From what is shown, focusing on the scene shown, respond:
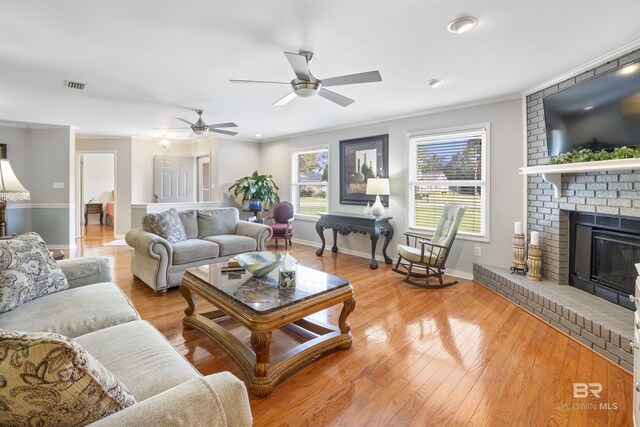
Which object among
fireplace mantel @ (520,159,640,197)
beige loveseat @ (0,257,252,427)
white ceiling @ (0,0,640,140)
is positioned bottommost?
beige loveseat @ (0,257,252,427)

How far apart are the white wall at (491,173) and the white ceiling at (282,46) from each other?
0.26m

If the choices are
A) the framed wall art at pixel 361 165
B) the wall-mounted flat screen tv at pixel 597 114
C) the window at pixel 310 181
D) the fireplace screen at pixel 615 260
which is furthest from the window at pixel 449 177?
the window at pixel 310 181

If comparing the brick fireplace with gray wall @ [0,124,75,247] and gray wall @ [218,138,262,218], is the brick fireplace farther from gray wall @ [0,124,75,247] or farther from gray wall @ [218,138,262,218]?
gray wall @ [0,124,75,247]

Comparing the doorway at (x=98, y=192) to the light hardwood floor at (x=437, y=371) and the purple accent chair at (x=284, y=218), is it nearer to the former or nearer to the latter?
the purple accent chair at (x=284, y=218)

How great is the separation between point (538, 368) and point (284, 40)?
292 cm

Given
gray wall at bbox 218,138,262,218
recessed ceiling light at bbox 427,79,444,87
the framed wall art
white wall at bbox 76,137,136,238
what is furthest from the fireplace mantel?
white wall at bbox 76,137,136,238

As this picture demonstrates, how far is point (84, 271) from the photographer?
222 centimetres

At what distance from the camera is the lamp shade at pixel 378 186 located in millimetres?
4586

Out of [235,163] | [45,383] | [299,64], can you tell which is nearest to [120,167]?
[235,163]

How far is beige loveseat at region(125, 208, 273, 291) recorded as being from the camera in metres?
3.33

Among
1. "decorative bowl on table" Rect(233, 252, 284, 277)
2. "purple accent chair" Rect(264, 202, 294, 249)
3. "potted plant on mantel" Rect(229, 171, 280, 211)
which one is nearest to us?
"decorative bowl on table" Rect(233, 252, 284, 277)

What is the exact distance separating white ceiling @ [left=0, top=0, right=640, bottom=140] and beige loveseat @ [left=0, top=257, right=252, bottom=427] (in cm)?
173

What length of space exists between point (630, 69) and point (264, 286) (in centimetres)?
312

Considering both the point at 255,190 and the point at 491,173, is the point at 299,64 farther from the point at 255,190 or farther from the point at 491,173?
the point at 255,190
